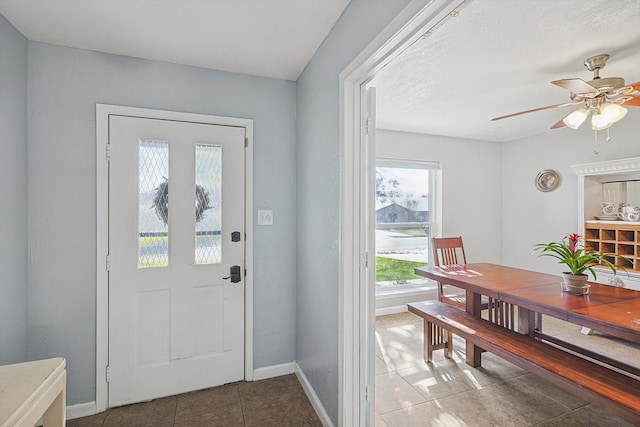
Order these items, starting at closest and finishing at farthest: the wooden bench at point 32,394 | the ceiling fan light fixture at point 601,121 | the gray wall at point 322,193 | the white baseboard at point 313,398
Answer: the wooden bench at point 32,394 < the gray wall at point 322,193 < the white baseboard at point 313,398 < the ceiling fan light fixture at point 601,121

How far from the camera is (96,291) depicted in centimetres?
210

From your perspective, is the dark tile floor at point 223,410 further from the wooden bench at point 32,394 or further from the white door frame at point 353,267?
the wooden bench at point 32,394

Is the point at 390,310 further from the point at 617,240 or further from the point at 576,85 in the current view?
the point at 576,85

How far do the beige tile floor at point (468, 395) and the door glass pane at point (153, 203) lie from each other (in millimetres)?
1893

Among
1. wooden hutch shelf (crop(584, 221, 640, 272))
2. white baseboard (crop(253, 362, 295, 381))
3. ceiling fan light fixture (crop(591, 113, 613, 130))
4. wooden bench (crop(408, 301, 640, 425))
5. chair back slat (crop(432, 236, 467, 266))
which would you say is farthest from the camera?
chair back slat (crop(432, 236, 467, 266))

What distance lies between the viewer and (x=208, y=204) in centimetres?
234

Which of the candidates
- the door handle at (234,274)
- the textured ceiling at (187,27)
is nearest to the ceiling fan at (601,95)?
the textured ceiling at (187,27)

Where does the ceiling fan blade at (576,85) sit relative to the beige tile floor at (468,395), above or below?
above

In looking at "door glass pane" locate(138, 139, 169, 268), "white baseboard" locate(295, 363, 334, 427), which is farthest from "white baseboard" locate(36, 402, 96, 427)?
"white baseboard" locate(295, 363, 334, 427)

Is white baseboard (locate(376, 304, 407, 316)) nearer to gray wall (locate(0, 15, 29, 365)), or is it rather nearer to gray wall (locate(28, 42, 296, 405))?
gray wall (locate(28, 42, 296, 405))

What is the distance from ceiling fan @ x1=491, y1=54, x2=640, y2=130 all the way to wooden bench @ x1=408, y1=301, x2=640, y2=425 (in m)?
1.69

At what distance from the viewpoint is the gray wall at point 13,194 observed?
1.75 m

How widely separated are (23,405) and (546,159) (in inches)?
213

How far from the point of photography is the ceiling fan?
2046 millimetres
